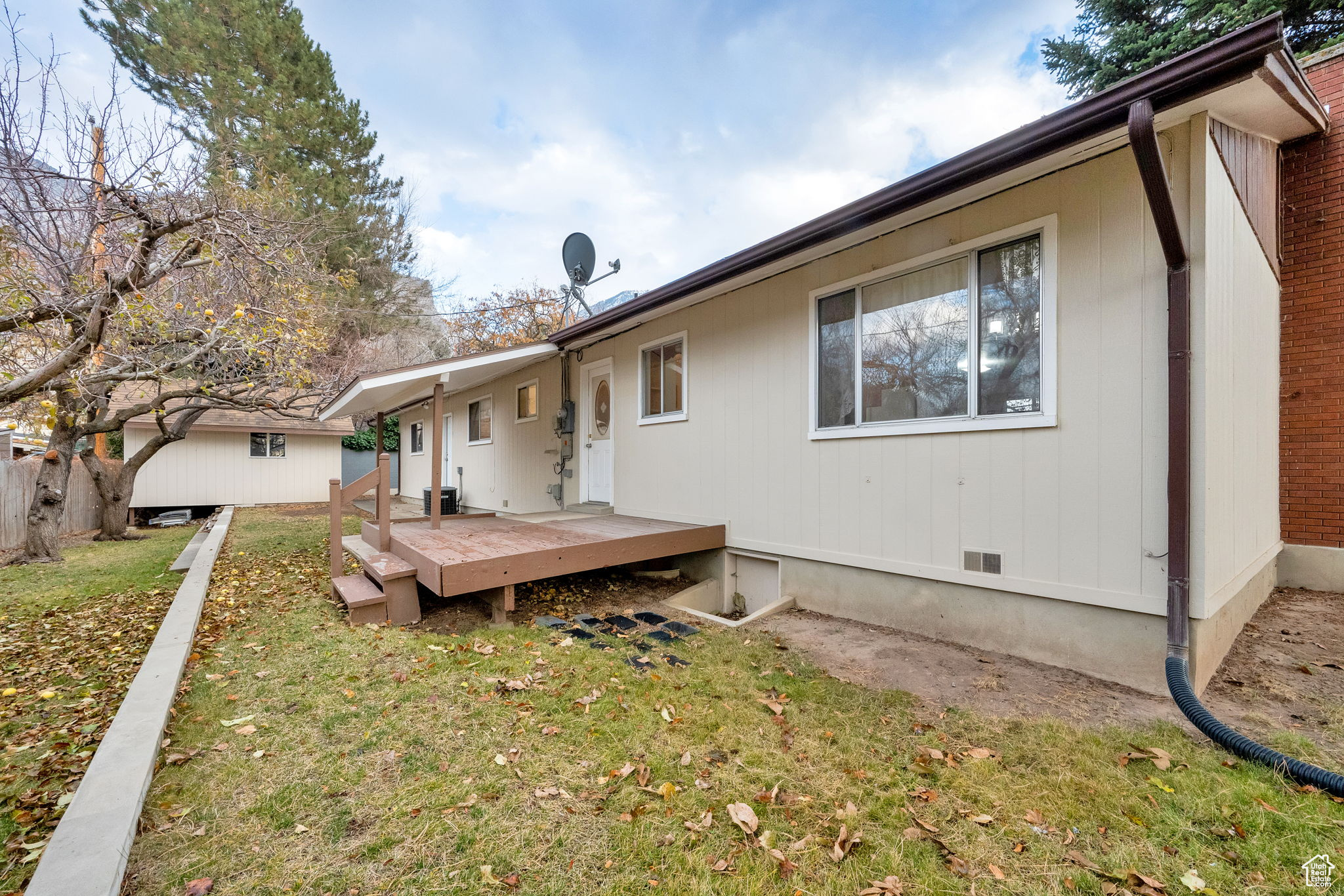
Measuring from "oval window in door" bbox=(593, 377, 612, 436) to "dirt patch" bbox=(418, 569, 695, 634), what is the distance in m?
2.29

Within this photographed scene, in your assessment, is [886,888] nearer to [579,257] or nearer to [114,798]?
[114,798]

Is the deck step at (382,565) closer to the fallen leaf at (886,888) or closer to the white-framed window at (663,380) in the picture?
the white-framed window at (663,380)

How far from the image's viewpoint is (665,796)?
86.4 inches

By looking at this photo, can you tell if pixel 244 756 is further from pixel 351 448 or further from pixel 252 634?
pixel 351 448

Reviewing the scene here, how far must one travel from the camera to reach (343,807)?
2064mm

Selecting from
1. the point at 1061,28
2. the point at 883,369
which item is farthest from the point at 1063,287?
the point at 1061,28

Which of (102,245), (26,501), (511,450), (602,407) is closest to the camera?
(102,245)

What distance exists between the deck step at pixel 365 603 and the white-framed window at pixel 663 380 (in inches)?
138

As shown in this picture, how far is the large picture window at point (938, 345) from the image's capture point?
12.1ft

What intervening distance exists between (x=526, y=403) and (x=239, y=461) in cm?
1077

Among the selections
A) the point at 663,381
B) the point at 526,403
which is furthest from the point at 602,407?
the point at 526,403

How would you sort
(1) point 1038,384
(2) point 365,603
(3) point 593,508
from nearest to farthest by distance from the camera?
(1) point 1038,384
(2) point 365,603
(3) point 593,508

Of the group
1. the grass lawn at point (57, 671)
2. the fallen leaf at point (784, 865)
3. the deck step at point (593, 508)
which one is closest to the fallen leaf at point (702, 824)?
the fallen leaf at point (784, 865)

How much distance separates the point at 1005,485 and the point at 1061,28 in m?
12.0
